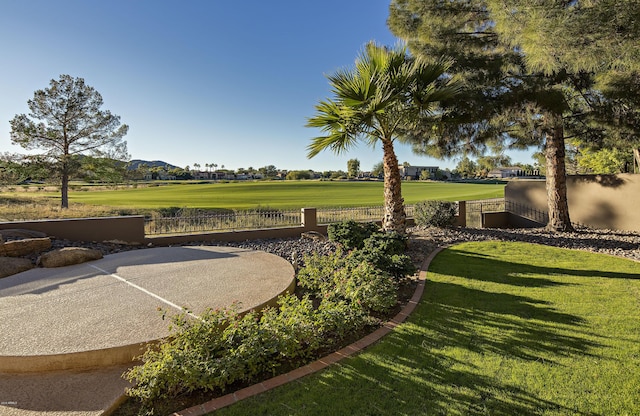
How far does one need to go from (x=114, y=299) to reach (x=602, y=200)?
16743mm

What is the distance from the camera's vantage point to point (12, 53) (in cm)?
909

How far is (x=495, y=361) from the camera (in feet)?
10.2

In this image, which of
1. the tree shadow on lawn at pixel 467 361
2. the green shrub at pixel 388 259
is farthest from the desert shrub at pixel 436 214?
the tree shadow on lawn at pixel 467 361

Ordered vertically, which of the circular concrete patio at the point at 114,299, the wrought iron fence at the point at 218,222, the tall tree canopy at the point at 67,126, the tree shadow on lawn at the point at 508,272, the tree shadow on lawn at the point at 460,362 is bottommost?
the tree shadow on lawn at the point at 460,362

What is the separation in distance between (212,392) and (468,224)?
1398cm

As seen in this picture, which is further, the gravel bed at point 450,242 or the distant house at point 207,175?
the distant house at point 207,175

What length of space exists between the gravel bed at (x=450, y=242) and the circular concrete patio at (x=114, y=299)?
1.24m

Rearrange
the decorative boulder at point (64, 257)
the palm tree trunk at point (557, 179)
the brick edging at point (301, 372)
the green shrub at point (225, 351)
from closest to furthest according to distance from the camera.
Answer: the brick edging at point (301, 372) < the green shrub at point (225, 351) < the decorative boulder at point (64, 257) < the palm tree trunk at point (557, 179)

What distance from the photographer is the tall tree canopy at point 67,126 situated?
66.3 ft

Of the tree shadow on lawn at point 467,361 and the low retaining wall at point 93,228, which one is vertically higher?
the low retaining wall at point 93,228

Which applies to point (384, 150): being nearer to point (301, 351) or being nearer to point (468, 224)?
point (301, 351)

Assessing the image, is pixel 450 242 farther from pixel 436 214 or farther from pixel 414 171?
pixel 414 171

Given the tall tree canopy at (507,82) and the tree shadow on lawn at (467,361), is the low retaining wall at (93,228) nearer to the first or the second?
the tree shadow on lawn at (467,361)

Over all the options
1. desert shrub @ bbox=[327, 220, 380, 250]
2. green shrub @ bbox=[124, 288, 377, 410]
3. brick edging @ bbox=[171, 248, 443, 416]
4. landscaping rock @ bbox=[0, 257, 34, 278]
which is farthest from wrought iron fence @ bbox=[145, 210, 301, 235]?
brick edging @ bbox=[171, 248, 443, 416]
